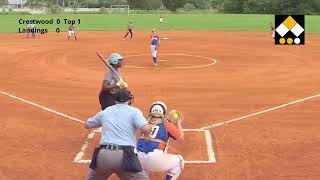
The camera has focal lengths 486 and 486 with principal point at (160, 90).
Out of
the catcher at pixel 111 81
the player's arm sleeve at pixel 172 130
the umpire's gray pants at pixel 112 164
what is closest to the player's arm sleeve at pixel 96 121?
the umpire's gray pants at pixel 112 164

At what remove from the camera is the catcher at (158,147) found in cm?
813

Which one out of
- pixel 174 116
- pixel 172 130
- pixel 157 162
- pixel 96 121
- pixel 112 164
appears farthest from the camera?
pixel 174 116

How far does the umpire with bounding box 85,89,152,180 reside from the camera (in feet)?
23.0

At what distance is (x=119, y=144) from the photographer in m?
7.13

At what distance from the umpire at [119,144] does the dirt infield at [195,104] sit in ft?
9.83

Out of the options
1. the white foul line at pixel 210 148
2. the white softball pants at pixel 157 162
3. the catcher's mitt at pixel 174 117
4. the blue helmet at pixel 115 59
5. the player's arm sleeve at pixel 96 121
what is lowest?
the white foul line at pixel 210 148

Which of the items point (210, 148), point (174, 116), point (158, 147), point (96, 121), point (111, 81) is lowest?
point (210, 148)

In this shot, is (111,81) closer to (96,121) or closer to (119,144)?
(96,121)

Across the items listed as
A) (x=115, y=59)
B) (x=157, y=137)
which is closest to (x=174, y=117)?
(x=157, y=137)

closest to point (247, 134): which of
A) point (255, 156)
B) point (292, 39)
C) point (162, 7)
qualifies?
point (255, 156)

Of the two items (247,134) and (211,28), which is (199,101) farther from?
(211,28)

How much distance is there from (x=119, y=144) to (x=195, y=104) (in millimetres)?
9967

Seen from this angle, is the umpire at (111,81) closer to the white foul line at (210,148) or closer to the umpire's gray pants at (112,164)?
the white foul line at (210,148)

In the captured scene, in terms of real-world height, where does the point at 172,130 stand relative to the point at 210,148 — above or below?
above
